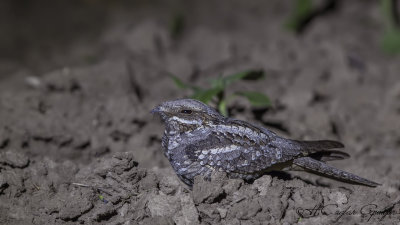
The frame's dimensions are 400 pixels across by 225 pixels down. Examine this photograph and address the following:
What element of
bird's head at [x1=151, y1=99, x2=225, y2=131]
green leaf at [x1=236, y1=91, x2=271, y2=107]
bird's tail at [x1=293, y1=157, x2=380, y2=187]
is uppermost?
green leaf at [x1=236, y1=91, x2=271, y2=107]

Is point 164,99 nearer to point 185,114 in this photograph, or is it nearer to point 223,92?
point 223,92

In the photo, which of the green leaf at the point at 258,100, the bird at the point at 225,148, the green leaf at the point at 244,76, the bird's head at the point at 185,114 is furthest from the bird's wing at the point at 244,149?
the green leaf at the point at 244,76

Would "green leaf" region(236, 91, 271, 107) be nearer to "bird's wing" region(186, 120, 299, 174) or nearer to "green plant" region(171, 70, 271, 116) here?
"green plant" region(171, 70, 271, 116)

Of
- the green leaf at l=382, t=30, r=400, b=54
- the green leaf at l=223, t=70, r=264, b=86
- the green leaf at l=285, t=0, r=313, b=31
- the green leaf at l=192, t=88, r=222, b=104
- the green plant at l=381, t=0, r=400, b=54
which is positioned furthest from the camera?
the green leaf at l=285, t=0, r=313, b=31

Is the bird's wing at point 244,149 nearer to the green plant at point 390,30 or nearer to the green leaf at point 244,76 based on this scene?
the green leaf at point 244,76

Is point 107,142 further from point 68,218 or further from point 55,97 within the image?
point 68,218

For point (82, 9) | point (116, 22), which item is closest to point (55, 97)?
point (116, 22)

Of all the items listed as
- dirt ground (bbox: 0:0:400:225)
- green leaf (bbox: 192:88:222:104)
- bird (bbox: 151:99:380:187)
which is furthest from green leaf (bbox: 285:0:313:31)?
bird (bbox: 151:99:380:187)

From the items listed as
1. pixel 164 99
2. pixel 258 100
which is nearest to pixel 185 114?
pixel 258 100
